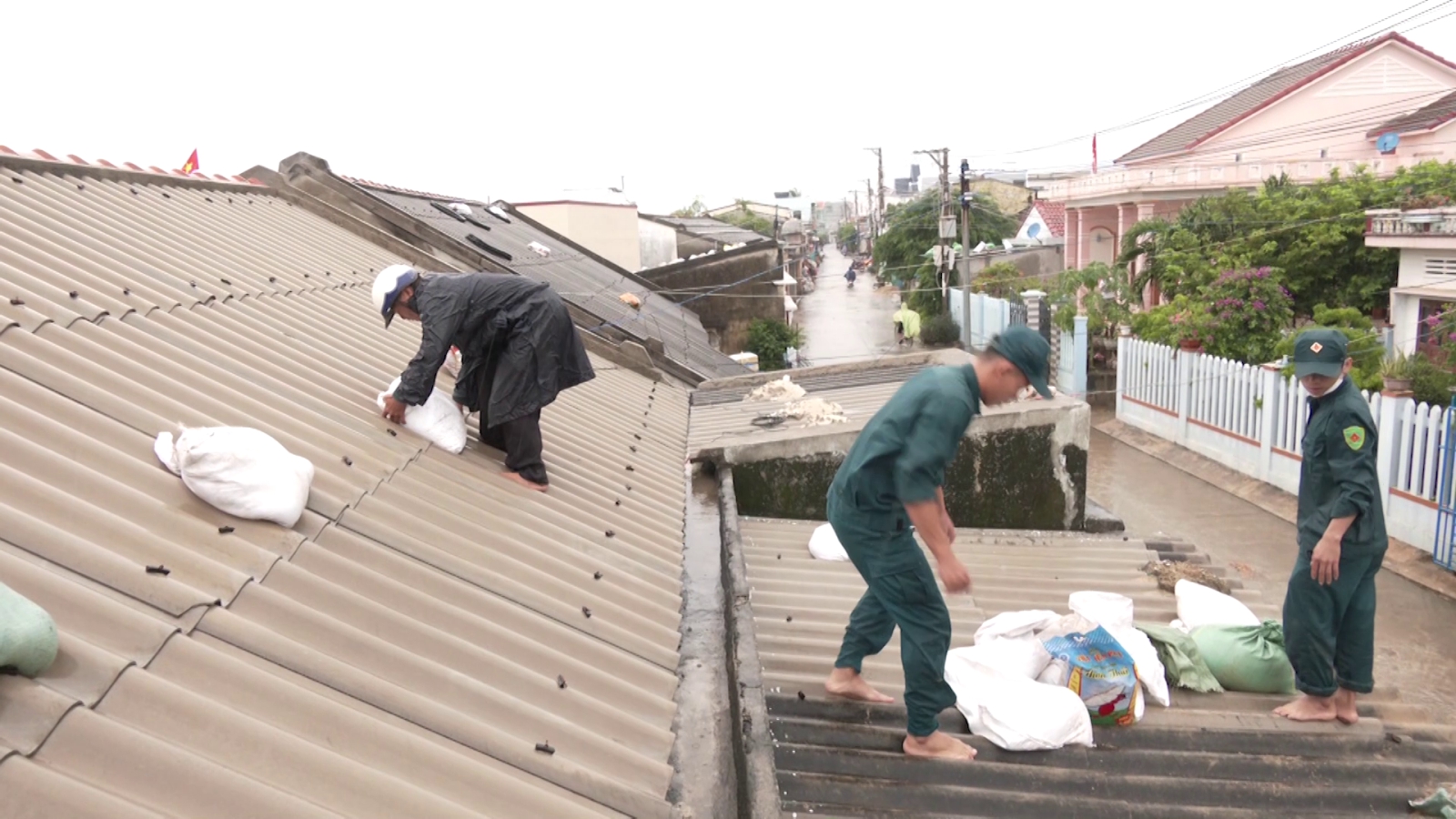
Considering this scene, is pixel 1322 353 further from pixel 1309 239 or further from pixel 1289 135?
pixel 1289 135

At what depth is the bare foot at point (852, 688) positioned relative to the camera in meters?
3.92

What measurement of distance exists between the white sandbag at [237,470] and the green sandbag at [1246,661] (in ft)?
12.8

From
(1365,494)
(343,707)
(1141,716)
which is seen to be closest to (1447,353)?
(1365,494)

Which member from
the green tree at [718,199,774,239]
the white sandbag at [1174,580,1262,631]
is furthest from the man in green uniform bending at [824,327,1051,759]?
the green tree at [718,199,774,239]

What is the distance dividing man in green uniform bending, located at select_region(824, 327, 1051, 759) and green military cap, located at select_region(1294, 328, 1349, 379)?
6.28ft

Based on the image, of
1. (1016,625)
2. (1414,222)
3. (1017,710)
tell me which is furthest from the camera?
(1414,222)

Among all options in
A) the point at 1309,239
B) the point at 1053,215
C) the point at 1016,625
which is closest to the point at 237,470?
the point at 1016,625

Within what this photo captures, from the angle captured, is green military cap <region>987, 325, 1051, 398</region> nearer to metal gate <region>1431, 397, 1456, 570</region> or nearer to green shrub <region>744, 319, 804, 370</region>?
metal gate <region>1431, 397, 1456, 570</region>

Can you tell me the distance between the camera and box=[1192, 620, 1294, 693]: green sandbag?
4723mm

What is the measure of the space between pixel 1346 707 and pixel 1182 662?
72 cm

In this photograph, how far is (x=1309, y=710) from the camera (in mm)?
4438

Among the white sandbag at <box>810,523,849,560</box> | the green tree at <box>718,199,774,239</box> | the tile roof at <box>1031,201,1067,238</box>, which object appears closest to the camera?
the white sandbag at <box>810,523,849,560</box>

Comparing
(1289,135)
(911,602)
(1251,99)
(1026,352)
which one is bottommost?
(911,602)

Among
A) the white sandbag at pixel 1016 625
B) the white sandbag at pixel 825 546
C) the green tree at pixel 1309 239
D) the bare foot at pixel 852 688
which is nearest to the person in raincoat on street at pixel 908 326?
the green tree at pixel 1309 239
